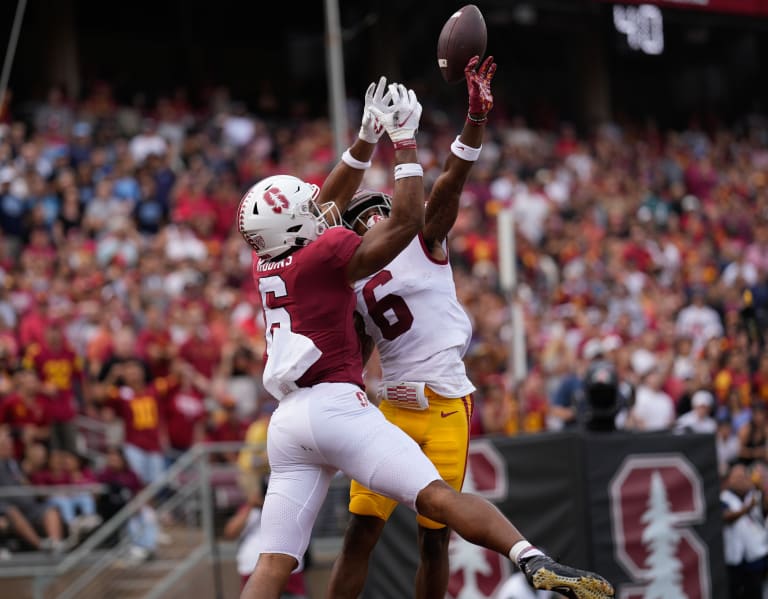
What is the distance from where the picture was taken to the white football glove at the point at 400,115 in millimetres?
4879

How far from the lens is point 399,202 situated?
4.78 metres

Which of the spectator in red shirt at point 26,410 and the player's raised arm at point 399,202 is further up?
the player's raised arm at point 399,202

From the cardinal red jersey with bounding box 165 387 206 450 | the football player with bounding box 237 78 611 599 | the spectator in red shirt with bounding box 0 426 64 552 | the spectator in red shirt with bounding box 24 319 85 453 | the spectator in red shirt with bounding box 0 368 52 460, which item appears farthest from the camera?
the cardinal red jersey with bounding box 165 387 206 450

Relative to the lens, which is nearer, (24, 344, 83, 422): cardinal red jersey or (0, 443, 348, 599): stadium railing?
(0, 443, 348, 599): stadium railing

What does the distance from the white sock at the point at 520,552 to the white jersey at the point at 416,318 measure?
38.4 inches

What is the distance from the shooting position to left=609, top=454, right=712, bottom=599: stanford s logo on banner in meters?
7.97

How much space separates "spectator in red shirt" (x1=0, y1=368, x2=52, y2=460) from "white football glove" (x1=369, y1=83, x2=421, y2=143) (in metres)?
5.57

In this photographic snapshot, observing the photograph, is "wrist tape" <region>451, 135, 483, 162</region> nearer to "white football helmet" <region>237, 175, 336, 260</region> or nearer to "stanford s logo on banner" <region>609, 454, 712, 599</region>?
"white football helmet" <region>237, 175, 336, 260</region>

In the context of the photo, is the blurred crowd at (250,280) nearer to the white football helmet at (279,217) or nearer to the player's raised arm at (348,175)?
the player's raised arm at (348,175)

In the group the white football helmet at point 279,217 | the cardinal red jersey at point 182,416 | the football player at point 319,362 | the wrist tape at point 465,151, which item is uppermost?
the wrist tape at point 465,151

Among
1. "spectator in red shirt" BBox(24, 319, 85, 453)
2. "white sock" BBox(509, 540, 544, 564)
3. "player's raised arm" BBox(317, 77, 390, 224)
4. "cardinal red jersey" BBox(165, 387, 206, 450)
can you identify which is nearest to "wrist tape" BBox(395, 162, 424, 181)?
"player's raised arm" BBox(317, 77, 390, 224)

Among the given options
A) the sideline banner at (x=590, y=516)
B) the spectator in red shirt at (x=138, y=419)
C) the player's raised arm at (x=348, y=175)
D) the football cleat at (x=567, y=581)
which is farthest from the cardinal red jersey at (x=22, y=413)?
the football cleat at (x=567, y=581)

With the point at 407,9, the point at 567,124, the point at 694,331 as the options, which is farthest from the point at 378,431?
the point at 567,124

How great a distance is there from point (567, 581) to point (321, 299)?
1.39 metres
